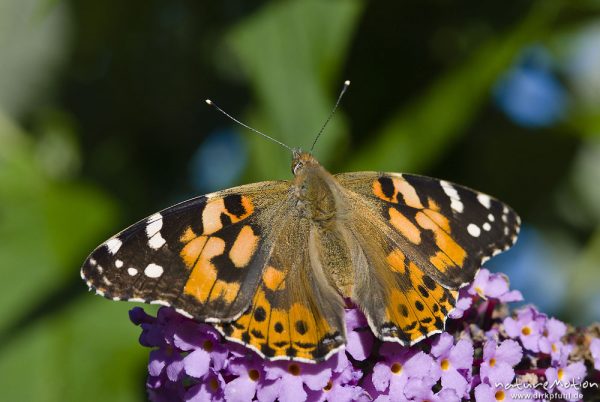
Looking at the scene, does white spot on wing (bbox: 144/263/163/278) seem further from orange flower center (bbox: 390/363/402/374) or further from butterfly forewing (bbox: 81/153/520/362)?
orange flower center (bbox: 390/363/402/374)

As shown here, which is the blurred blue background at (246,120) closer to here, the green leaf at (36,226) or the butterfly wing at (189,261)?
the green leaf at (36,226)

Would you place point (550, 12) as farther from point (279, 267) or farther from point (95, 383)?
point (95, 383)

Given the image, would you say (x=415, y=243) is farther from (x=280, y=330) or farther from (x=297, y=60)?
(x=297, y=60)

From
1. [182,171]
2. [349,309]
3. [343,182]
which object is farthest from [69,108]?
[349,309]

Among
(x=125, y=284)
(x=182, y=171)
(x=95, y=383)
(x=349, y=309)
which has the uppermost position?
(x=349, y=309)

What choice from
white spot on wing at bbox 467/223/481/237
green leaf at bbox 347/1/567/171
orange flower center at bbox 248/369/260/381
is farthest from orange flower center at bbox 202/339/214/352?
green leaf at bbox 347/1/567/171

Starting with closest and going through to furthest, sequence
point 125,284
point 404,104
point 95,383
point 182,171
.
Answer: point 125,284 < point 95,383 < point 404,104 < point 182,171

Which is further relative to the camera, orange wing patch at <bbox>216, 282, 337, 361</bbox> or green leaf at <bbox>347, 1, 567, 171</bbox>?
green leaf at <bbox>347, 1, 567, 171</bbox>
